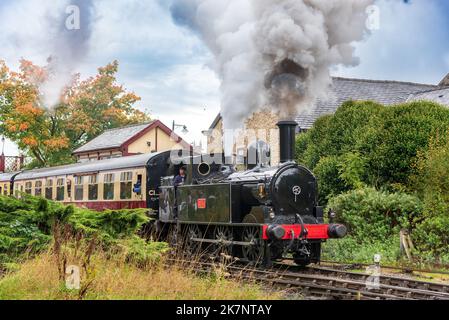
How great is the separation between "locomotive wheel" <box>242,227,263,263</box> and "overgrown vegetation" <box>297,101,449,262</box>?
3.03m

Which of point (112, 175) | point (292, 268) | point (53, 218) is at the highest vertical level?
point (112, 175)

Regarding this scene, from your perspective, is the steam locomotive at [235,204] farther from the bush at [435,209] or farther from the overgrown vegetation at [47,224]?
the bush at [435,209]

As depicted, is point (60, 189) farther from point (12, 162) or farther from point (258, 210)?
point (12, 162)

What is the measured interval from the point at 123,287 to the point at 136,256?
1.50 metres

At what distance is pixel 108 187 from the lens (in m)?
18.5

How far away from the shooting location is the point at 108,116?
38.2 meters

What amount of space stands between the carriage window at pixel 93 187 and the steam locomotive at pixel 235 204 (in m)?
1.90

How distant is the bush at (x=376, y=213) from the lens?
14.9 meters

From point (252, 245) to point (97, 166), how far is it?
8.72m

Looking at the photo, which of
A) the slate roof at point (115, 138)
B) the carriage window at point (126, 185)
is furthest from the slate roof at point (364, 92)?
the carriage window at point (126, 185)

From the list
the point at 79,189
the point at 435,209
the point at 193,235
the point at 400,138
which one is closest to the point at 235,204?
the point at 193,235

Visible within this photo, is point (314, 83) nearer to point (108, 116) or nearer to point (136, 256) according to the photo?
point (136, 256)
